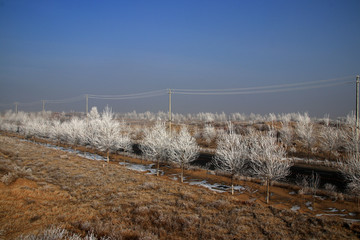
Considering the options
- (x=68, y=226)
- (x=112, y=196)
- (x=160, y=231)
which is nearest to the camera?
(x=68, y=226)

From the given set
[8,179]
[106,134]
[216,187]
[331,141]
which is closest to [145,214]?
[8,179]

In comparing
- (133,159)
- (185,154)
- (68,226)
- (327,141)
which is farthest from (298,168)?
(68,226)

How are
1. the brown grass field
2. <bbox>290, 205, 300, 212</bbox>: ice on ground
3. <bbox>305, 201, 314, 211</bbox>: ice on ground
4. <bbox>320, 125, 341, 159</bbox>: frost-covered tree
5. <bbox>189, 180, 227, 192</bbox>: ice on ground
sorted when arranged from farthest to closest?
<bbox>320, 125, 341, 159</bbox>: frost-covered tree → <bbox>189, 180, 227, 192</bbox>: ice on ground → <bbox>305, 201, 314, 211</bbox>: ice on ground → <bbox>290, 205, 300, 212</bbox>: ice on ground → the brown grass field

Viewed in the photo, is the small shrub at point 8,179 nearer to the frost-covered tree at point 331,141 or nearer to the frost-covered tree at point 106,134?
the frost-covered tree at point 106,134

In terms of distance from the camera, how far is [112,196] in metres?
13.1

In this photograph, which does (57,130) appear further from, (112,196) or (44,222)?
(44,222)

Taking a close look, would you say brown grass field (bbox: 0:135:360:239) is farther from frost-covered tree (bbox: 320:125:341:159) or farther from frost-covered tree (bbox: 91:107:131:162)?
frost-covered tree (bbox: 320:125:341:159)

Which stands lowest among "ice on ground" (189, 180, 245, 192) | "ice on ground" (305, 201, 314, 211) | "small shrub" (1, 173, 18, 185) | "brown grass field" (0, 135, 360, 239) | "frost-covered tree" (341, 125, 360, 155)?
"ice on ground" (189, 180, 245, 192)

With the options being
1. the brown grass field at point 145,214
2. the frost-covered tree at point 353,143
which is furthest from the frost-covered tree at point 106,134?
the frost-covered tree at point 353,143

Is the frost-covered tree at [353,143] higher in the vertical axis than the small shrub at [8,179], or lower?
higher

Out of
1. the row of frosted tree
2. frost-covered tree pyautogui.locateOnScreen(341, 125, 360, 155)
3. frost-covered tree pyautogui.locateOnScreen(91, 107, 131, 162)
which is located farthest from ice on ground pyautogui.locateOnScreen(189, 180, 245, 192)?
frost-covered tree pyautogui.locateOnScreen(91, 107, 131, 162)

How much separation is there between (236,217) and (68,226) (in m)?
7.58

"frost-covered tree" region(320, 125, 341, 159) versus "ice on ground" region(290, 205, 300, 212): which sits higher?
"frost-covered tree" region(320, 125, 341, 159)

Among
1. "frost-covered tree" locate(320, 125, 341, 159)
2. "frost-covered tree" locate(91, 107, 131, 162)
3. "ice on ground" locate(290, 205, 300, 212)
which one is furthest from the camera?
"frost-covered tree" locate(320, 125, 341, 159)
